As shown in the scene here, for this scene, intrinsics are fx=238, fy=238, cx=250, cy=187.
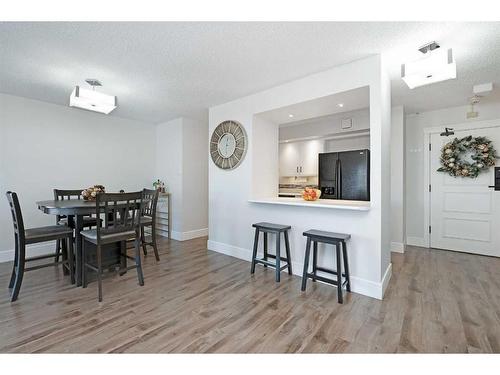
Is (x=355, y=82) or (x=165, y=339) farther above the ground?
(x=355, y=82)

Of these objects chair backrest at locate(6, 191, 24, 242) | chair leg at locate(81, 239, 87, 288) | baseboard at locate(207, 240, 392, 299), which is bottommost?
baseboard at locate(207, 240, 392, 299)

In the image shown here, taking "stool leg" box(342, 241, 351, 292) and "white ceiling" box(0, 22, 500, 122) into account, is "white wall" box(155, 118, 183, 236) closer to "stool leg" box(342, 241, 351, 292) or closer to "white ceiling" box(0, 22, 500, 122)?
"white ceiling" box(0, 22, 500, 122)

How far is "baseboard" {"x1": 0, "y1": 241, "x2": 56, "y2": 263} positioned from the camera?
3.33 metres

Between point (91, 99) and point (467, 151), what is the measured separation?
5353 millimetres

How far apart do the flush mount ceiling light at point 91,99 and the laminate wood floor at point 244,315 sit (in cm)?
199

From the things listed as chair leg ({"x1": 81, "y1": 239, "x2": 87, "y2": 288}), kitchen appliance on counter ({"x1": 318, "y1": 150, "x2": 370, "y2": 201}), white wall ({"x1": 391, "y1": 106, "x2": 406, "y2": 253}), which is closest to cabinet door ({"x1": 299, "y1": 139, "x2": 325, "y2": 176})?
kitchen appliance on counter ({"x1": 318, "y1": 150, "x2": 370, "y2": 201})

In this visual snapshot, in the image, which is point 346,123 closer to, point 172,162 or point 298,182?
point 298,182

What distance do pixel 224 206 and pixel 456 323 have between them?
287cm

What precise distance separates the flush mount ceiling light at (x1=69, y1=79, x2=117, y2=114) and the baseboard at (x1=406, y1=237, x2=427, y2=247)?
516 centimetres

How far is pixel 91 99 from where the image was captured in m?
2.67

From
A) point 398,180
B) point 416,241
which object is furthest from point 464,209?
point 398,180
